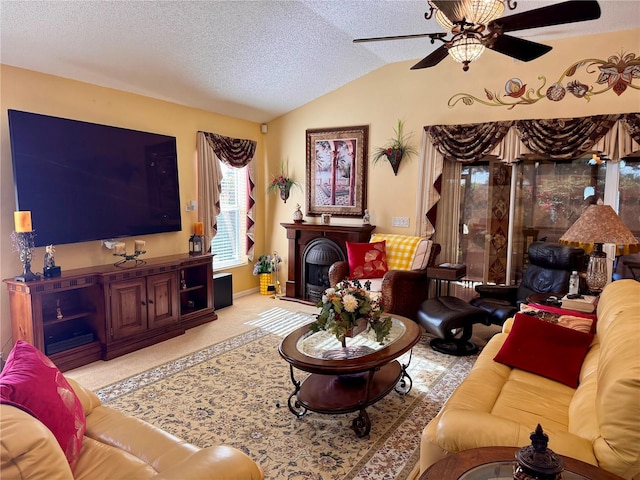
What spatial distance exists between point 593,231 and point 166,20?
3.88m

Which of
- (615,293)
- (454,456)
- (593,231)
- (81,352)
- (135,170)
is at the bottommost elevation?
(81,352)

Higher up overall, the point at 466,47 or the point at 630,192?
the point at 466,47

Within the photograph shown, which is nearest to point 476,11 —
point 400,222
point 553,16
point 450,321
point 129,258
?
point 553,16

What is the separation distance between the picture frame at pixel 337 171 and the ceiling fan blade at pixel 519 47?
307cm

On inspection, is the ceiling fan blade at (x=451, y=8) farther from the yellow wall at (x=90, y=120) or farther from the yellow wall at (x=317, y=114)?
the yellow wall at (x=90, y=120)

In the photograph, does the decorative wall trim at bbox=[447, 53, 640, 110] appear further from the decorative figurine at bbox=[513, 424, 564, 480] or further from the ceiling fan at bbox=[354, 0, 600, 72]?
the decorative figurine at bbox=[513, 424, 564, 480]

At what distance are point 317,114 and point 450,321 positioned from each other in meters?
3.63

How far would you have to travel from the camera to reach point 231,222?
6105 mm

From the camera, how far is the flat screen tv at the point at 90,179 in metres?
3.48

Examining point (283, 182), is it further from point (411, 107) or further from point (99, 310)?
point (99, 310)

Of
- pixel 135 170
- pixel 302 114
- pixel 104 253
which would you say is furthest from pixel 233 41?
pixel 104 253

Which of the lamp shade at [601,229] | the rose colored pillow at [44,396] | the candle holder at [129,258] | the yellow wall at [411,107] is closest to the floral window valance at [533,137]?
the yellow wall at [411,107]

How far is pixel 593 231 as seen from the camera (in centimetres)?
313

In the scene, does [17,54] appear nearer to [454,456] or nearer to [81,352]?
[81,352]
